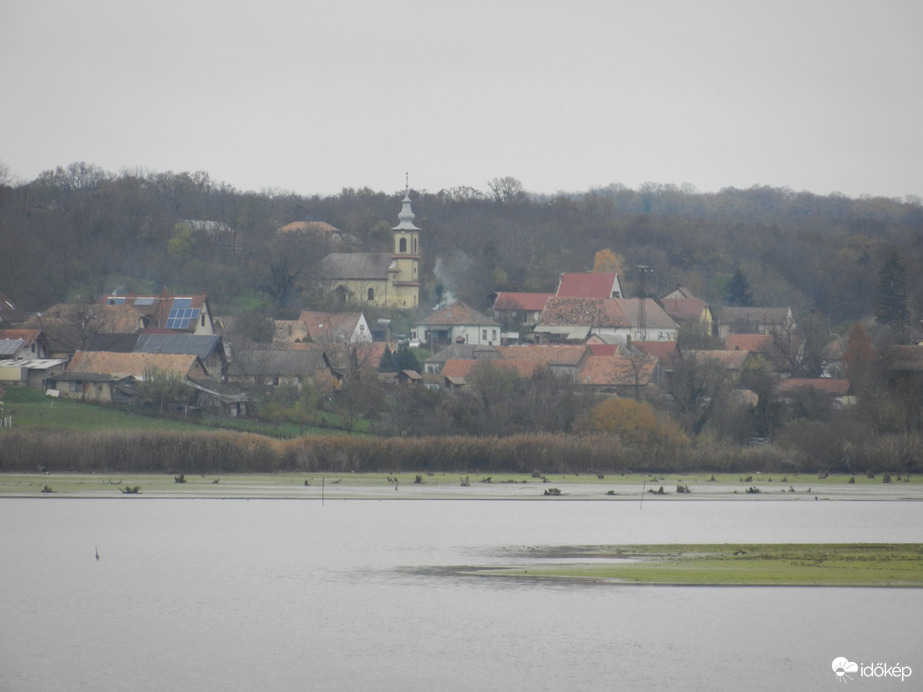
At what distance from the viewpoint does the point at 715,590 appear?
30.8 meters

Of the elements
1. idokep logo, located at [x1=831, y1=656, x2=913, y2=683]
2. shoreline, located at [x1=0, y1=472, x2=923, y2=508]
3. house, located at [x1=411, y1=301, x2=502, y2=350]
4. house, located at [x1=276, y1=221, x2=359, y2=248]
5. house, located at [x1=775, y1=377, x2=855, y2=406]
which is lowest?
shoreline, located at [x1=0, y1=472, x2=923, y2=508]

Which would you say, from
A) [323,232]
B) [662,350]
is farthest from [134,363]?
[323,232]

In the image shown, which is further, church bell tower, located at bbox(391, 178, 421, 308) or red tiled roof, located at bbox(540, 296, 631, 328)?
church bell tower, located at bbox(391, 178, 421, 308)

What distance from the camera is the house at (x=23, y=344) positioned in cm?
8775

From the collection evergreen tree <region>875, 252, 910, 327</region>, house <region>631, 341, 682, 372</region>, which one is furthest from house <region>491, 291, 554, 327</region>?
evergreen tree <region>875, 252, 910, 327</region>

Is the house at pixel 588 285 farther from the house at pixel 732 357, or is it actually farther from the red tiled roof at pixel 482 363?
the red tiled roof at pixel 482 363

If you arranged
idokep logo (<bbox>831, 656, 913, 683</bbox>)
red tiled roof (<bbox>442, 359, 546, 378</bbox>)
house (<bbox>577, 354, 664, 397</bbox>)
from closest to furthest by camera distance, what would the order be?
idokep logo (<bbox>831, 656, 913, 683</bbox>) → red tiled roof (<bbox>442, 359, 546, 378</bbox>) → house (<bbox>577, 354, 664, 397</bbox>)

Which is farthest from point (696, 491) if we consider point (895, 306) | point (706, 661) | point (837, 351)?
point (895, 306)

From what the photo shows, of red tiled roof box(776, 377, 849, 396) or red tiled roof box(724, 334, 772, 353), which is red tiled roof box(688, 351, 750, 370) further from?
red tiled roof box(724, 334, 772, 353)

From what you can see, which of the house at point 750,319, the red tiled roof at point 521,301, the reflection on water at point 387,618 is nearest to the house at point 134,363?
the reflection on water at point 387,618

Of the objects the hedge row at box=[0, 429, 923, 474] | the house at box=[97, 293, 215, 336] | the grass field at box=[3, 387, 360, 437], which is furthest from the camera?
the house at box=[97, 293, 215, 336]

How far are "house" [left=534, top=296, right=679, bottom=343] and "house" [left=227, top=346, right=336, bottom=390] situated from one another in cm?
4171

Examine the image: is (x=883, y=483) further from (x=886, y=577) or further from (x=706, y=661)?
(x=706, y=661)

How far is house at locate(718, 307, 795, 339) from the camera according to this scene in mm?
149750
